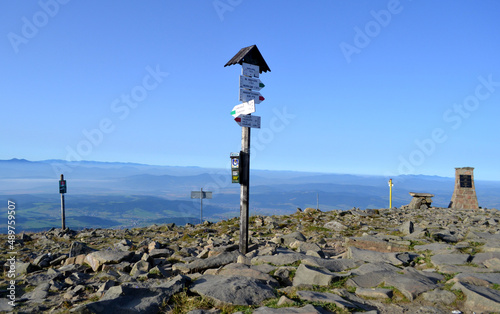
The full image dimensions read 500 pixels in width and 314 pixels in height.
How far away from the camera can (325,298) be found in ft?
19.7

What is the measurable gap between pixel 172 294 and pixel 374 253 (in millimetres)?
6231

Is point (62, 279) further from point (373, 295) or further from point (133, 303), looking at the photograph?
point (373, 295)

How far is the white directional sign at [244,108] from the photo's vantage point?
1039cm

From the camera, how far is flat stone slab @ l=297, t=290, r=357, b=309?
18.6 ft

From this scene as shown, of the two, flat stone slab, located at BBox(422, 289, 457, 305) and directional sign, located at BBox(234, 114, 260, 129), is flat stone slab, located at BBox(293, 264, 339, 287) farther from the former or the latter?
directional sign, located at BBox(234, 114, 260, 129)

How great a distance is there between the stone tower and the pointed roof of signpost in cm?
2604

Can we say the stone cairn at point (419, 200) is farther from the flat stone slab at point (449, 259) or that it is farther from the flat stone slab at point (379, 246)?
the flat stone slab at point (449, 259)

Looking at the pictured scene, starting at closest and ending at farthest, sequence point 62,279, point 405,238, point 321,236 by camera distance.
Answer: point 62,279 → point 405,238 → point 321,236

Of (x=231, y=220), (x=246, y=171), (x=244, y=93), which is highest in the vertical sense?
(x=244, y=93)

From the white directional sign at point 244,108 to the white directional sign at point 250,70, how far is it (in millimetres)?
947

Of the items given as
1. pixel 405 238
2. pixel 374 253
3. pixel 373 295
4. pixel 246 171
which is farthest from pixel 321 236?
pixel 373 295

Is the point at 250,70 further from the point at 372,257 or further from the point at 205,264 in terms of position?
the point at 372,257

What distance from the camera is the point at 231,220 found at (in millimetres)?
21906

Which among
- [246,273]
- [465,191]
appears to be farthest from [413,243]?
[465,191]
